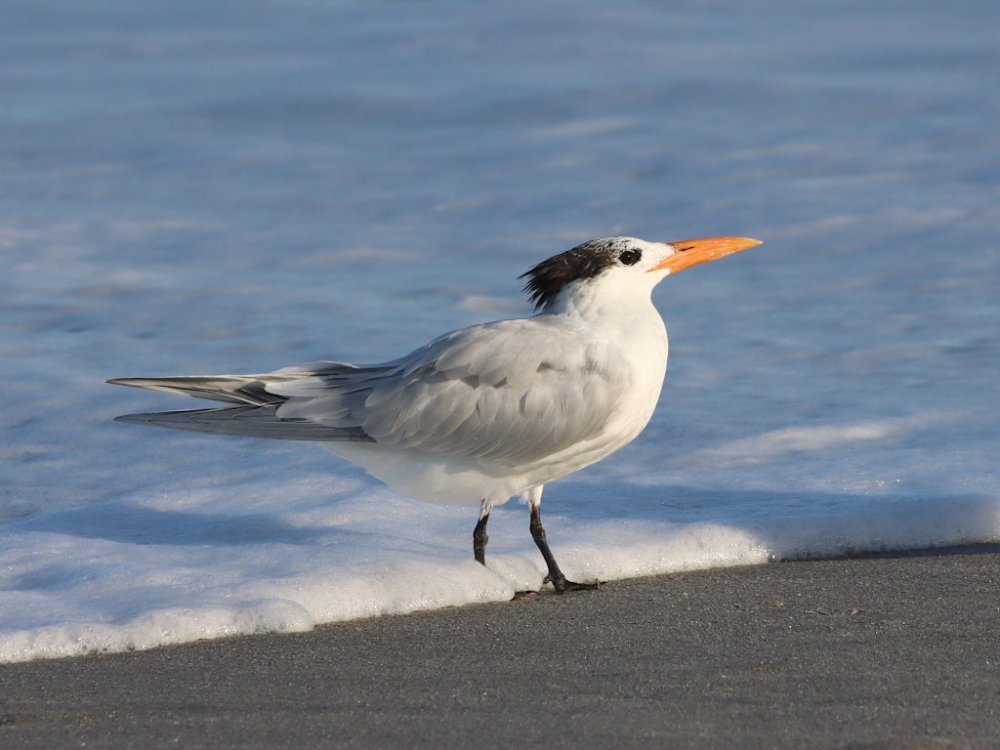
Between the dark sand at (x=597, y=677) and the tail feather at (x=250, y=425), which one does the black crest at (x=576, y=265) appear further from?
the dark sand at (x=597, y=677)

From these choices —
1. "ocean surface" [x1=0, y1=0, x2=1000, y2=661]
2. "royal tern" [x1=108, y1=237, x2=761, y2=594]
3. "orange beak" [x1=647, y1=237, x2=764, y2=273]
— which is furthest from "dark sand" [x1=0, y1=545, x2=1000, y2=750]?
"orange beak" [x1=647, y1=237, x2=764, y2=273]

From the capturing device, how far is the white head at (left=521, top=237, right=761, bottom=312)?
5.20 metres

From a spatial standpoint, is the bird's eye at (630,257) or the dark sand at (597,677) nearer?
the dark sand at (597,677)

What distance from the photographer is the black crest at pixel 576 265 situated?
5.20 meters

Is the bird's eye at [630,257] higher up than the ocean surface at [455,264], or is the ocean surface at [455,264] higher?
the bird's eye at [630,257]

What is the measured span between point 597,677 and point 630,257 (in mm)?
1780

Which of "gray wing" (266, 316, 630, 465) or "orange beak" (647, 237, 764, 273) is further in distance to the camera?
"orange beak" (647, 237, 764, 273)

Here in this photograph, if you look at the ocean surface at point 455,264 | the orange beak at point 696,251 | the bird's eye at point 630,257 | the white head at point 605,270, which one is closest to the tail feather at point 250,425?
the ocean surface at point 455,264

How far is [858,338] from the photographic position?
8.40 m

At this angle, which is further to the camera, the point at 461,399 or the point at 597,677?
the point at 461,399

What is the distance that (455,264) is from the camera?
33.1 ft

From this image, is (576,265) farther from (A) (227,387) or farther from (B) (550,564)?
(A) (227,387)

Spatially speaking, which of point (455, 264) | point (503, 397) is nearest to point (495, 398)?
point (503, 397)

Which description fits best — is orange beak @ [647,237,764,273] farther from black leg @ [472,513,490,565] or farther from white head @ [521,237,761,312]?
black leg @ [472,513,490,565]
